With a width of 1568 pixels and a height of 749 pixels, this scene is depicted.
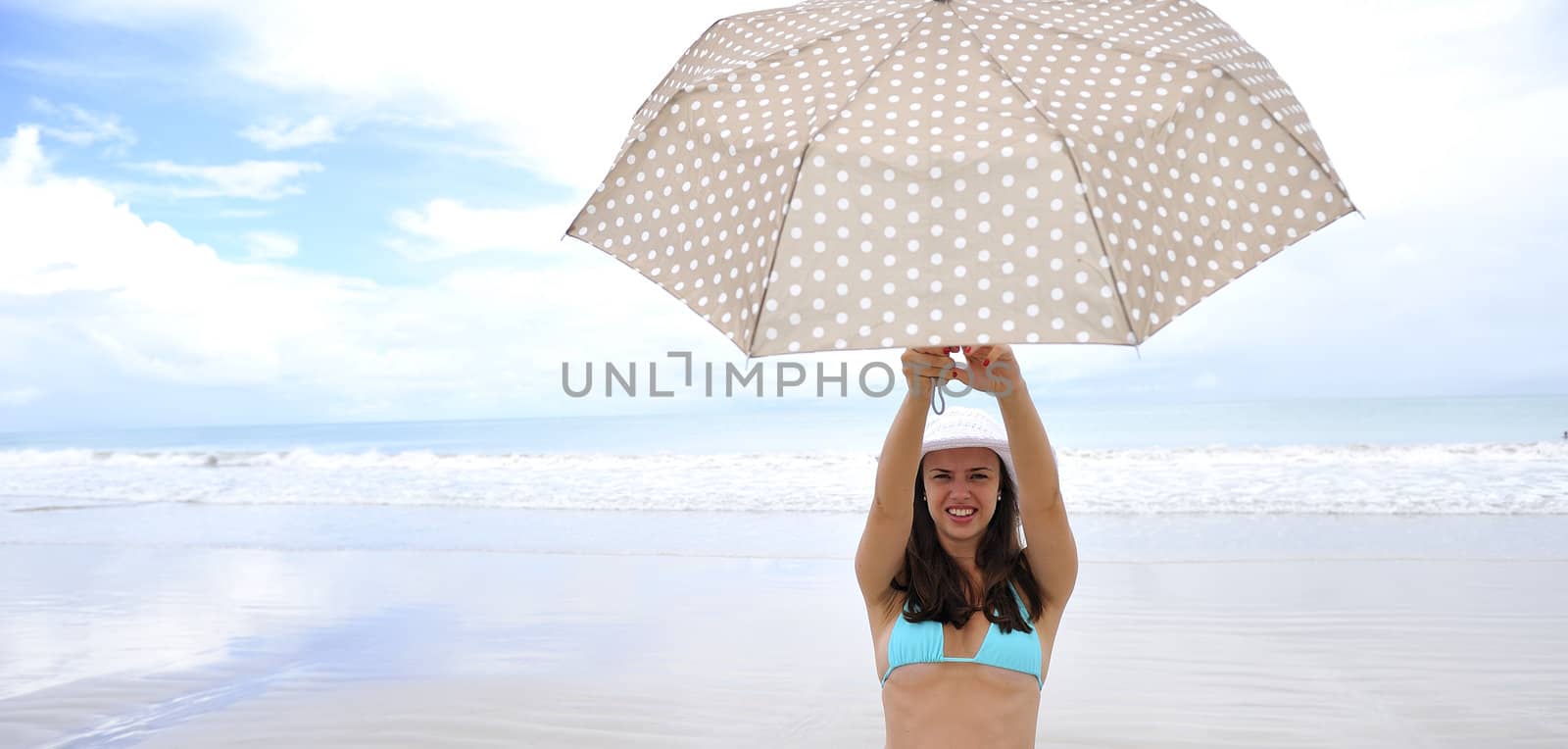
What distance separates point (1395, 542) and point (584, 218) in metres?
9.28

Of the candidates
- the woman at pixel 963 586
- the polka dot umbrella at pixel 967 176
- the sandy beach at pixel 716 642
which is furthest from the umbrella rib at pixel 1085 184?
the sandy beach at pixel 716 642

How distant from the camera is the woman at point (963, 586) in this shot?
8.16 ft

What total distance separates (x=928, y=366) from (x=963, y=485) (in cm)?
60

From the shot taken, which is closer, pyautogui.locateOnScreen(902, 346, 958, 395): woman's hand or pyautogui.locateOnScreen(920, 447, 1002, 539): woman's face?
pyautogui.locateOnScreen(902, 346, 958, 395): woman's hand

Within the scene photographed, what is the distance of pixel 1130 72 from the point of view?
210 centimetres

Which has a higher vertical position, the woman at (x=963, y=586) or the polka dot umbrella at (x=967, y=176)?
the polka dot umbrella at (x=967, y=176)

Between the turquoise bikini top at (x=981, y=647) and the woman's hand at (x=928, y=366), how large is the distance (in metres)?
0.71

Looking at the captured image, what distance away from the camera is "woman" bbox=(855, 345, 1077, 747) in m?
2.49

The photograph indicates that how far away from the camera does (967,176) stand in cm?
184

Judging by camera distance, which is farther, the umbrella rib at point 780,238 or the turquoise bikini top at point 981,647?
the turquoise bikini top at point 981,647

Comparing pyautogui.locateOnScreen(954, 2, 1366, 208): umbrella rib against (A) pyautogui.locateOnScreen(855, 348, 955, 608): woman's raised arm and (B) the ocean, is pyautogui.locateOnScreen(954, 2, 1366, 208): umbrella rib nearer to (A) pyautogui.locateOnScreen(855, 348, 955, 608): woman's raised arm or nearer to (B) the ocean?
(A) pyautogui.locateOnScreen(855, 348, 955, 608): woman's raised arm

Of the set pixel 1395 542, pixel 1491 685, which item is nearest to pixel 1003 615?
pixel 1491 685

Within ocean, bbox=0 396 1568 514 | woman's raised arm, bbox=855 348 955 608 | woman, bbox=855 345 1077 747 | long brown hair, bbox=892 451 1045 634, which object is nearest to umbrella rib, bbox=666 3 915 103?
woman's raised arm, bbox=855 348 955 608

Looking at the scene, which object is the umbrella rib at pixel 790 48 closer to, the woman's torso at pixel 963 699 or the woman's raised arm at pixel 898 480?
the woman's raised arm at pixel 898 480
